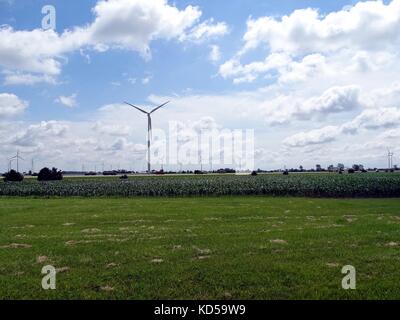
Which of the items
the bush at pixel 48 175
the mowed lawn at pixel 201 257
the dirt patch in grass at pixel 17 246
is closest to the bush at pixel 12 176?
the bush at pixel 48 175

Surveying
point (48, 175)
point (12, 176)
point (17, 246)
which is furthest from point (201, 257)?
point (48, 175)

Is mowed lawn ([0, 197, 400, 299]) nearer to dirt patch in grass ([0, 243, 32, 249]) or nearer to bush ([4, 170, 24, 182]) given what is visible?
dirt patch in grass ([0, 243, 32, 249])

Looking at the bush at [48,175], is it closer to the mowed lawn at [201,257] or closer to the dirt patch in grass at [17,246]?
the mowed lawn at [201,257]

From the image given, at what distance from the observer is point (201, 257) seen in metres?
14.2

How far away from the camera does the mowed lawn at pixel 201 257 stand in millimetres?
10656

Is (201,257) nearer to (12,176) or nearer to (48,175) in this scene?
(12,176)

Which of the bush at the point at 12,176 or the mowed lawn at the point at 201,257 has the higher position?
the bush at the point at 12,176

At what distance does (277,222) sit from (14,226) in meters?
14.3

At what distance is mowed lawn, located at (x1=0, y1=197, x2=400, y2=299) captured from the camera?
10.7 metres

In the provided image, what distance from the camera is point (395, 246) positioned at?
16.2 m

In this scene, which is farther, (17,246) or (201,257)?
(17,246)

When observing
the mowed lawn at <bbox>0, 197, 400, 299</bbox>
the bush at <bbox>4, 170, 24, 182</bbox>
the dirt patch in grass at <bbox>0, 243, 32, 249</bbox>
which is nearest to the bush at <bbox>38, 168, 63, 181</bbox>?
the bush at <bbox>4, 170, 24, 182</bbox>

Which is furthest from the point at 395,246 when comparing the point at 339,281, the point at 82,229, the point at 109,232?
the point at 82,229
